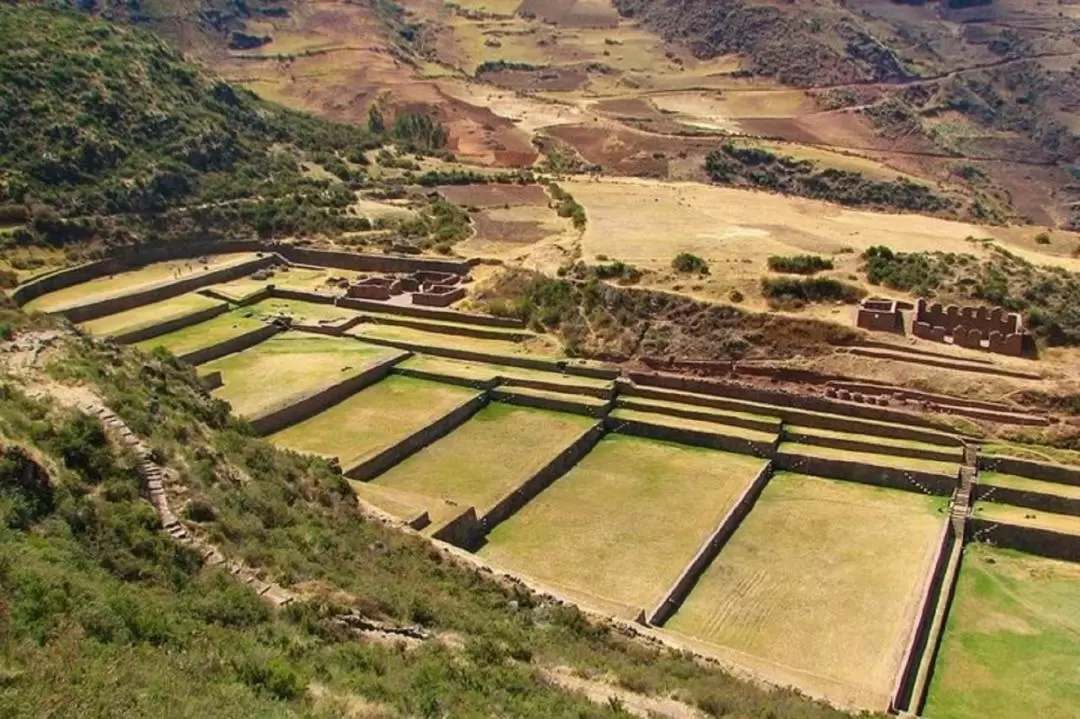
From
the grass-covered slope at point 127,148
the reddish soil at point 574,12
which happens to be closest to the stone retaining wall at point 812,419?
the grass-covered slope at point 127,148

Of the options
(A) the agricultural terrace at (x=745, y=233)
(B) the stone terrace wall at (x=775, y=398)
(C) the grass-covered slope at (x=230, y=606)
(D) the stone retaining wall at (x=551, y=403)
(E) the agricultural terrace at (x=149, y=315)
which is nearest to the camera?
(C) the grass-covered slope at (x=230, y=606)

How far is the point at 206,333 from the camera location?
35.3 m

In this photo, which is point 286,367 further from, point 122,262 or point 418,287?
point 122,262

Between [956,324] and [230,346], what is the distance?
77.4 ft

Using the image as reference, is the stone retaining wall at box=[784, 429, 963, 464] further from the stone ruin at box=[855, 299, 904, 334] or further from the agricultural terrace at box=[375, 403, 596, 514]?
the agricultural terrace at box=[375, 403, 596, 514]

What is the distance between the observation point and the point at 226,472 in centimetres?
1831

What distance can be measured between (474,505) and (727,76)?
8461cm

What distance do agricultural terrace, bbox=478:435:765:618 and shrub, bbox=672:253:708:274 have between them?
29.9 feet

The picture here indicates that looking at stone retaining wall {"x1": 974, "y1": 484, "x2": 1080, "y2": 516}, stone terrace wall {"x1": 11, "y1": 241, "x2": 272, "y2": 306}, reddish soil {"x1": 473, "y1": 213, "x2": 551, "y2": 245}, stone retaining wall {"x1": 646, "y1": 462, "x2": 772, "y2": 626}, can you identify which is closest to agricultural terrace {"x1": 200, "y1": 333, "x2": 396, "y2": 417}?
stone terrace wall {"x1": 11, "y1": 241, "x2": 272, "y2": 306}

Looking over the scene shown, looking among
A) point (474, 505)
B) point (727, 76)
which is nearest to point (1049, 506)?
point (474, 505)

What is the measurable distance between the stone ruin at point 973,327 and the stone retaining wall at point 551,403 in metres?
10.1

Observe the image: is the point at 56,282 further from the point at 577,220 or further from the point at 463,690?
the point at 463,690

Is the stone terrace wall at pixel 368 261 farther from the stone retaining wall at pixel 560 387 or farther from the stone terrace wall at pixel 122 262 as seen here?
the stone retaining wall at pixel 560 387

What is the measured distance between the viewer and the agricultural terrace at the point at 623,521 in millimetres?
21234
